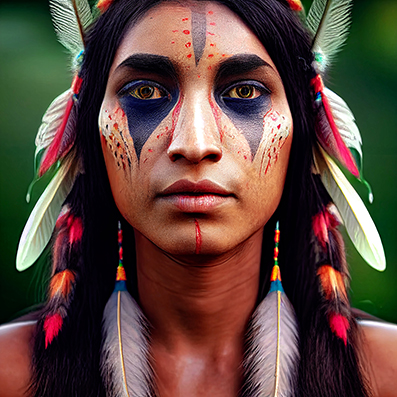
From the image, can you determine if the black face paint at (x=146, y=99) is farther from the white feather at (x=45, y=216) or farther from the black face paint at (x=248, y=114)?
the white feather at (x=45, y=216)

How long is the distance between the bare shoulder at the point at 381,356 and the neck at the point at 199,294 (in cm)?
43

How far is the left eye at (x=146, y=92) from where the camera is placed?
5.97 feet

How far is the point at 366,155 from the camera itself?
383 cm

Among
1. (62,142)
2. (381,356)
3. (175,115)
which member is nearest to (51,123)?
(62,142)

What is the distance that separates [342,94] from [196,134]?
240 cm

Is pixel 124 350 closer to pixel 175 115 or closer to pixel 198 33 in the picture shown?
pixel 175 115

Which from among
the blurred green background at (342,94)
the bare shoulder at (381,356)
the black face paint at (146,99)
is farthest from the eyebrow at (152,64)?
the blurred green background at (342,94)

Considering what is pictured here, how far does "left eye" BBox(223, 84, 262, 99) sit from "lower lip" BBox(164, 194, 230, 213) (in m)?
0.35

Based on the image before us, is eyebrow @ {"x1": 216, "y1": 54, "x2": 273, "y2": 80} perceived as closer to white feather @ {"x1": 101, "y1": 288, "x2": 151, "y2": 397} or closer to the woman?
the woman

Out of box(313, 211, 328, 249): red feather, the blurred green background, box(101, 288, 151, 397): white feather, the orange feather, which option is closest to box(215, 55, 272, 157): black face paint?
box(313, 211, 328, 249): red feather

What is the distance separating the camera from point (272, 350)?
191cm

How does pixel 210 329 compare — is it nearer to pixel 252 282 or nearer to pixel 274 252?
pixel 252 282

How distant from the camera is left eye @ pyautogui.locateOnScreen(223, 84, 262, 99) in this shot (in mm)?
1812

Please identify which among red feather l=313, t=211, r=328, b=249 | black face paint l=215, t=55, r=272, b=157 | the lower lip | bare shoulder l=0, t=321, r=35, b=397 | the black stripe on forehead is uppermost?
the black stripe on forehead
